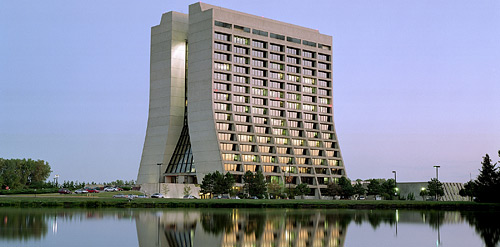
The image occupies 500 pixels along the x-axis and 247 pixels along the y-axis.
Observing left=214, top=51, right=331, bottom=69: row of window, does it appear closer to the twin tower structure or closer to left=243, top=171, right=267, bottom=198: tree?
the twin tower structure

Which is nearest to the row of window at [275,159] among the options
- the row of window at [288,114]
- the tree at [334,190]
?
the row of window at [288,114]

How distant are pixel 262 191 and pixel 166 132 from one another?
37.7 metres

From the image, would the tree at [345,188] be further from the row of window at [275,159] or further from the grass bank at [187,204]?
the grass bank at [187,204]

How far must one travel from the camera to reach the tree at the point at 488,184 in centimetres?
9575

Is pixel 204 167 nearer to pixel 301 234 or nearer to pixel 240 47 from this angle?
pixel 240 47

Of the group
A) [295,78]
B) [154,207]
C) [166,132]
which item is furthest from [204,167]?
[154,207]

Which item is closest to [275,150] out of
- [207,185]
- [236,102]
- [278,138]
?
[278,138]

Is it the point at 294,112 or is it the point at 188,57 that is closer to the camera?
the point at 188,57

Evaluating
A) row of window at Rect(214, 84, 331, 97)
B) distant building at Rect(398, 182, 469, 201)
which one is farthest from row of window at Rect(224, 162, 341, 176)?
distant building at Rect(398, 182, 469, 201)

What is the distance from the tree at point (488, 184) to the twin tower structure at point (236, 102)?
63535 mm

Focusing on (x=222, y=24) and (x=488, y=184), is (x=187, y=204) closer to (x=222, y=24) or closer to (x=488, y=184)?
(x=488, y=184)

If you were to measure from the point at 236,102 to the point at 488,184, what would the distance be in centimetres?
7385

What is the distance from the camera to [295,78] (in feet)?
562

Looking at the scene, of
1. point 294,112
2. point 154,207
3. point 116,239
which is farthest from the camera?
point 294,112
